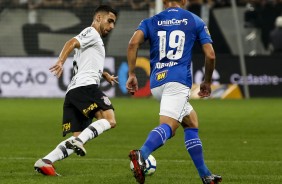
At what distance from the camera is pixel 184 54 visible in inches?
348

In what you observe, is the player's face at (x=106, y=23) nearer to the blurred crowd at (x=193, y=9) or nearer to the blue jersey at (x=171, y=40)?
the blue jersey at (x=171, y=40)

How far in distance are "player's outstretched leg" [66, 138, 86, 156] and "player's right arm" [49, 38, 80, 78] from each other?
27.9 inches

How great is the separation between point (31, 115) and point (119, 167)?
9.30m

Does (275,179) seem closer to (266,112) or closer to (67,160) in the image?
(67,160)

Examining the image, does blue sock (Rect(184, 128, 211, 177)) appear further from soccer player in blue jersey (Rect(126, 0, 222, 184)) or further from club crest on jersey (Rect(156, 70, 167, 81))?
club crest on jersey (Rect(156, 70, 167, 81))

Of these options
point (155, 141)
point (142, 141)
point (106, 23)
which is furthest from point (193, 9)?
point (155, 141)

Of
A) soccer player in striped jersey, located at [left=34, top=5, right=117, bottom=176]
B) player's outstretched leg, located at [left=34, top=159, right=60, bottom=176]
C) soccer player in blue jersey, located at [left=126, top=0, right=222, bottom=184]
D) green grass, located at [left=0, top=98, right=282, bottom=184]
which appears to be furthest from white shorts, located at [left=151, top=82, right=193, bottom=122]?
player's outstretched leg, located at [left=34, top=159, right=60, bottom=176]

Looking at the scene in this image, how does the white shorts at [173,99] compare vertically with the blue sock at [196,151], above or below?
above

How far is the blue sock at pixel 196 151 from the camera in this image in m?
8.88

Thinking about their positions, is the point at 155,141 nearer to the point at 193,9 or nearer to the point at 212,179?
the point at 212,179

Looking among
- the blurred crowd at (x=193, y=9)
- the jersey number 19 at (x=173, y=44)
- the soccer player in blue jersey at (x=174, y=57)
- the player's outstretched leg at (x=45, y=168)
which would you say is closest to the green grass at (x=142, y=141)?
the player's outstretched leg at (x=45, y=168)

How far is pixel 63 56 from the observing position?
9.62m

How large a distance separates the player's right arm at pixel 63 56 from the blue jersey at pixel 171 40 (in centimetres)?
101

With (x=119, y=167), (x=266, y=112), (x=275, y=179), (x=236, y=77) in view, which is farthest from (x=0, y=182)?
(x=236, y=77)
